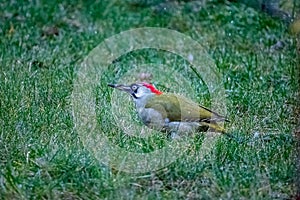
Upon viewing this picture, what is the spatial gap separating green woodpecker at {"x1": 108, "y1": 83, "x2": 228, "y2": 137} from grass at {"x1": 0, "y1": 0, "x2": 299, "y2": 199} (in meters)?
0.07

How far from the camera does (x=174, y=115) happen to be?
3.92m

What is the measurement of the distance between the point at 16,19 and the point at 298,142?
423 cm

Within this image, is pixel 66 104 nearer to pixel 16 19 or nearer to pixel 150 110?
pixel 150 110

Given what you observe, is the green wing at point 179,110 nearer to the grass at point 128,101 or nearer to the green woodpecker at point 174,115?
the green woodpecker at point 174,115

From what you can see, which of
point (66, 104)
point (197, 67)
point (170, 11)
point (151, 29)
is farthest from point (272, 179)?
point (170, 11)

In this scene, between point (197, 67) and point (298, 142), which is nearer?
point (298, 142)

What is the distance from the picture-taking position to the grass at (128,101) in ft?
11.1

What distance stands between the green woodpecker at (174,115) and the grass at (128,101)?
0.07 m

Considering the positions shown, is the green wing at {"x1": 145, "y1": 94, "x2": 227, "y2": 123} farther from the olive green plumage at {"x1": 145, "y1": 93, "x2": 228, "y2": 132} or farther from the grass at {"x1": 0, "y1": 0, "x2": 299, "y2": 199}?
the grass at {"x1": 0, "y1": 0, "x2": 299, "y2": 199}

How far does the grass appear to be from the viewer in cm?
338

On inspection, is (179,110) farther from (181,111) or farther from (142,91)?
(142,91)

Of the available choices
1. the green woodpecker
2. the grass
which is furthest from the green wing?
the grass

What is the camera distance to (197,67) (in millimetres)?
5602

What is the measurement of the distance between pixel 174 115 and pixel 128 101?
0.69 meters
